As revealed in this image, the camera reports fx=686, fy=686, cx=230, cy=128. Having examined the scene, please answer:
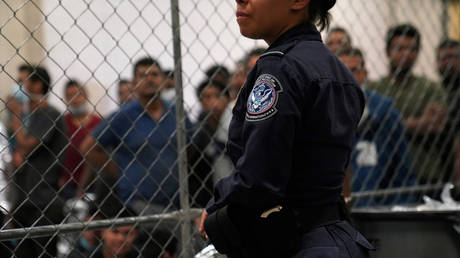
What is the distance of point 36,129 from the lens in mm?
2865

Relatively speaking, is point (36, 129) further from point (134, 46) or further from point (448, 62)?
point (448, 62)

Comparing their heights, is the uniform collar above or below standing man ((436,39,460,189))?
above

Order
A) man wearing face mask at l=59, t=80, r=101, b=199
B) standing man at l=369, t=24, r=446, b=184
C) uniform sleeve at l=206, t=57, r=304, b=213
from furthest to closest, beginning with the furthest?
man wearing face mask at l=59, t=80, r=101, b=199
standing man at l=369, t=24, r=446, b=184
uniform sleeve at l=206, t=57, r=304, b=213

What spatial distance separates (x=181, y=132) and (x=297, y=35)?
0.84 m

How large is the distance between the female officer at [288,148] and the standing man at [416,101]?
2.06 meters

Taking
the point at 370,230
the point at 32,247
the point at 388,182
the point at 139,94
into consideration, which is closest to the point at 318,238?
the point at 370,230

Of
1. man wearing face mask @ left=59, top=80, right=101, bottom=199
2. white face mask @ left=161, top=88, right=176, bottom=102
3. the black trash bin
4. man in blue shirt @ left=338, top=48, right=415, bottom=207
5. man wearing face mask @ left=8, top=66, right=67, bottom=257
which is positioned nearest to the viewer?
the black trash bin

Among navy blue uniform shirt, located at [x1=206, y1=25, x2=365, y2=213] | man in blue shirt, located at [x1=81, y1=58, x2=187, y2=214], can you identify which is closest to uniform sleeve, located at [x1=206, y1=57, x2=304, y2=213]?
navy blue uniform shirt, located at [x1=206, y1=25, x2=365, y2=213]

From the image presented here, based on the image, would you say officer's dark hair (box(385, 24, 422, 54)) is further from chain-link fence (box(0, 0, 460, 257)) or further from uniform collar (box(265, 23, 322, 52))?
uniform collar (box(265, 23, 322, 52))

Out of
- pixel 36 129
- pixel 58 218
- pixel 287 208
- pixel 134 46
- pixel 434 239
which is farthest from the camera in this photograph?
pixel 134 46

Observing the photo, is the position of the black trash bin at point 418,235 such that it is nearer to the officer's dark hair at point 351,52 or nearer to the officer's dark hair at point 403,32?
the officer's dark hair at point 351,52

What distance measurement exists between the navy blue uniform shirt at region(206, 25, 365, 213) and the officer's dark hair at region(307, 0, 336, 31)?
0.05 metres

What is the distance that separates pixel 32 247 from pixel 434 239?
1.57 meters

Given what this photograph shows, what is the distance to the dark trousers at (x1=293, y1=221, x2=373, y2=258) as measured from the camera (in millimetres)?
1728
